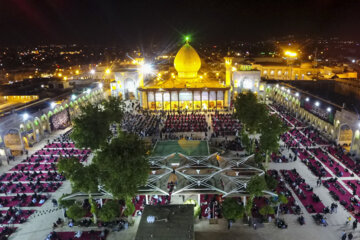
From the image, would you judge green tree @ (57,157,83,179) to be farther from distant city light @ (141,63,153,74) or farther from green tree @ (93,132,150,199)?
distant city light @ (141,63,153,74)

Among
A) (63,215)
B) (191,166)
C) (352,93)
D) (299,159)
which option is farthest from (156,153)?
(352,93)

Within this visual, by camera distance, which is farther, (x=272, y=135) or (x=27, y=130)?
(x=27, y=130)

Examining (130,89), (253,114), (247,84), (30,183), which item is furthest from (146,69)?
(30,183)

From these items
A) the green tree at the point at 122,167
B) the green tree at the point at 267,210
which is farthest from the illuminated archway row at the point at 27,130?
the green tree at the point at 267,210

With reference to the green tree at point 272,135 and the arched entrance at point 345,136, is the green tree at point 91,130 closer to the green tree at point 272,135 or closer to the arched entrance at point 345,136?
the green tree at point 272,135

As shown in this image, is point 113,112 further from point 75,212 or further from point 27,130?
point 75,212

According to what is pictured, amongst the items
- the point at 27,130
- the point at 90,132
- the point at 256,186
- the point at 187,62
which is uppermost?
the point at 187,62

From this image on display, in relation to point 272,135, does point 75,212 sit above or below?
below
